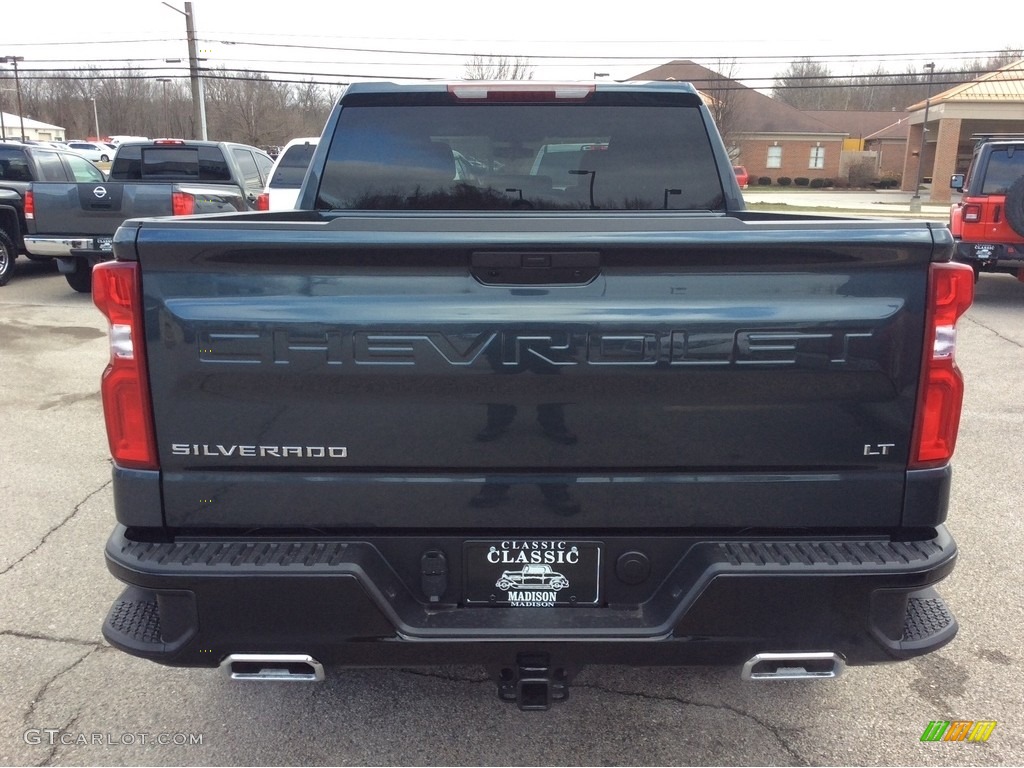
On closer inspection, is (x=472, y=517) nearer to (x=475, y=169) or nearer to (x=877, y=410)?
(x=877, y=410)

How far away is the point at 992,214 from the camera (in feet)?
35.2

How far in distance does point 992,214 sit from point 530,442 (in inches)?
428

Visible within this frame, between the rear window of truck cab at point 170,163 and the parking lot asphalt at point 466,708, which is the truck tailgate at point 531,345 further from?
the rear window of truck cab at point 170,163

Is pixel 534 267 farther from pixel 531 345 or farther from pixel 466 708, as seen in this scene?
pixel 466 708

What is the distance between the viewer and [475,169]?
145 inches

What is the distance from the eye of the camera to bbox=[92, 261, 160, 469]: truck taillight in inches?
82.2

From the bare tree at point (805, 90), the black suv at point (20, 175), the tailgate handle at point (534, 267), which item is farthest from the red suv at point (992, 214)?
the bare tree at point (805, 90)

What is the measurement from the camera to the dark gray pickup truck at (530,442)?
208 cm

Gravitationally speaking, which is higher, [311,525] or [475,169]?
[475,169]

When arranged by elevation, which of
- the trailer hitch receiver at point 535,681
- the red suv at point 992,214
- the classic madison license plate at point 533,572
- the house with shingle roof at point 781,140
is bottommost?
the trailer hitch receiver at point 535,681

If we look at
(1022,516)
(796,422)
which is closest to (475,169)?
(796,422)

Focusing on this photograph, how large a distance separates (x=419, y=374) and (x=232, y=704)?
65.3 inches

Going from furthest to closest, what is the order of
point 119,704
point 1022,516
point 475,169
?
1. point 1022,516
2. point 475,169
3. point 119,704

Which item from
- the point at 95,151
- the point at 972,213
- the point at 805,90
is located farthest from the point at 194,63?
the point at 805,90
